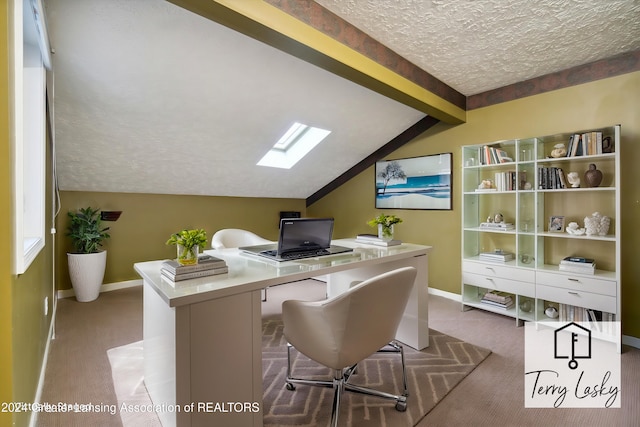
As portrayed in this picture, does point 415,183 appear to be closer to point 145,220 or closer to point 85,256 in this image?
point 145,220

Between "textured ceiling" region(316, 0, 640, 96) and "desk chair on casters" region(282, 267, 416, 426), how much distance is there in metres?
1.65

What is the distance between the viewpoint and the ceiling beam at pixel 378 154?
3.94 metres

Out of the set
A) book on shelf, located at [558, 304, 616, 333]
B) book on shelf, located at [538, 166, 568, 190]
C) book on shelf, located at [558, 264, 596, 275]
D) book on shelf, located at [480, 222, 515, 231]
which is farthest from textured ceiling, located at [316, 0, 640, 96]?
book on shelf, located at [558, 304, 616, 333]

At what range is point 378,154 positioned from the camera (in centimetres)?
449

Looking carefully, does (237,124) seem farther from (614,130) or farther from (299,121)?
(614,130)

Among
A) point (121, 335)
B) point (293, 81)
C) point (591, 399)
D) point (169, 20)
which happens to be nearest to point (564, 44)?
point (293, 81)

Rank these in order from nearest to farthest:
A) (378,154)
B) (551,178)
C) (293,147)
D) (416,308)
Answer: (416,308) < (551,178) < (293,147) < (378,154)

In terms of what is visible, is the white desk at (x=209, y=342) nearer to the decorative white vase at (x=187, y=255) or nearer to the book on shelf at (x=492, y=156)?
the decorative white vase at (x=187, y=255)

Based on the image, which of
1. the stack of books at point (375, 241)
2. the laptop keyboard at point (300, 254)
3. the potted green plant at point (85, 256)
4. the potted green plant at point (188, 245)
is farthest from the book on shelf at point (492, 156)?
the potted green plant at point (85, 256)

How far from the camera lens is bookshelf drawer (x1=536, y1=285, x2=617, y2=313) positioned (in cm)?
243

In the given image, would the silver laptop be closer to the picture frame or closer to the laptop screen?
the laptop screen

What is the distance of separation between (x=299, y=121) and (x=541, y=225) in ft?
8.75

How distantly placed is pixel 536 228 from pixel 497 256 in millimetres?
437

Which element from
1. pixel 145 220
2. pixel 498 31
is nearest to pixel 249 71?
pixel 498 31
